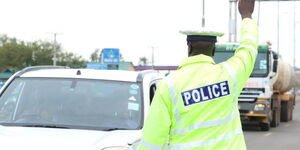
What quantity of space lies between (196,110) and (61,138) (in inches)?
83.9

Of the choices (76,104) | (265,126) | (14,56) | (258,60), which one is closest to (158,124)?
(76,104)

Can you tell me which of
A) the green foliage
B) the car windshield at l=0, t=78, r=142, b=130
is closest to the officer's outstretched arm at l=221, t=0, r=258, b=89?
the car windshield at l=0, t=78, r=142, b=130

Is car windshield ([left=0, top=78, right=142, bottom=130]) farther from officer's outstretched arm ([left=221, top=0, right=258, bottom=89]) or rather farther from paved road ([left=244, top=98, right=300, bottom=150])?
paved road ([left=244, top=98, right=300, bottom=150])

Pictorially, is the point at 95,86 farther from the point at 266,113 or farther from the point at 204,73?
the point at 266,113

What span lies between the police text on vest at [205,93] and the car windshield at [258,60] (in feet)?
59.9

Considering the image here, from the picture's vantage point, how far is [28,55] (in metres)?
103

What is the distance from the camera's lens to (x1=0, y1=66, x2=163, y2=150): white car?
5922 mm

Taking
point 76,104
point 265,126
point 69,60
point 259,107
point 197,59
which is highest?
point 197,59

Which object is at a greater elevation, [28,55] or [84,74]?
[84,74]

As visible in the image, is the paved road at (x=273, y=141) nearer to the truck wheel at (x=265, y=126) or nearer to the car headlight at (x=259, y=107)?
the truck wheel at (x=265, y=126)

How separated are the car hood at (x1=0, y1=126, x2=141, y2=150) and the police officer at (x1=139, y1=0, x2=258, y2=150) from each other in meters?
1.77

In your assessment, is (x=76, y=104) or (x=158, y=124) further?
(x=76, y=104)

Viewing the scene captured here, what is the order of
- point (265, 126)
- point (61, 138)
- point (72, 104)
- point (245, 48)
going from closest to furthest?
point (245, 48) < point (61, 138) < point (72, 104) < point (265, 126)

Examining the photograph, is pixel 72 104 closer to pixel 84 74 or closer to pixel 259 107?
pixel 84 74
